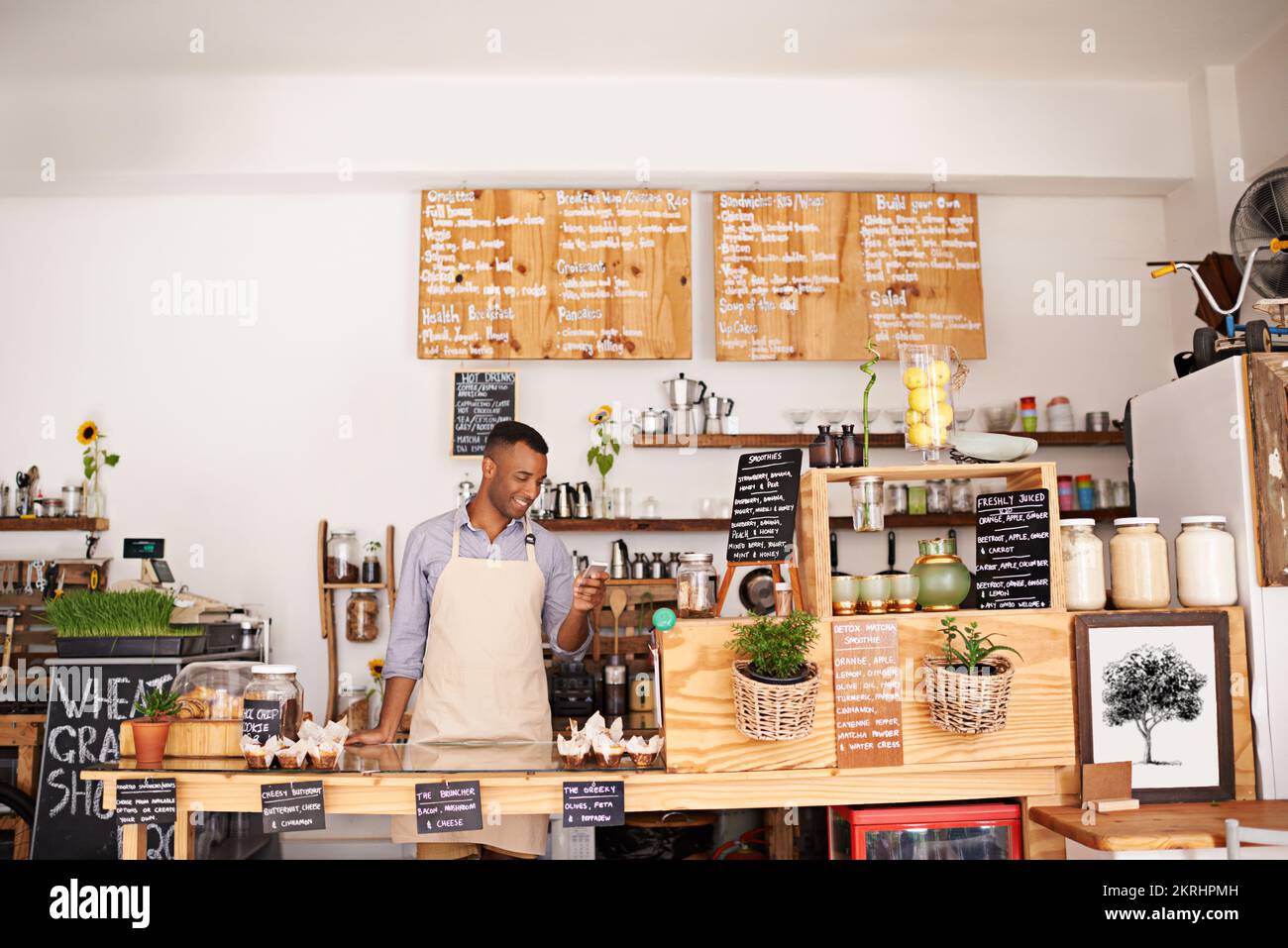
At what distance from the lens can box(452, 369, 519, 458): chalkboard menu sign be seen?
513cm

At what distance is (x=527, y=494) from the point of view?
318cm

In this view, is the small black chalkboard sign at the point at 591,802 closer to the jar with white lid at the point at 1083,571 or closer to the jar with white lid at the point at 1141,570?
the jar with white lid at the point at 1083,571

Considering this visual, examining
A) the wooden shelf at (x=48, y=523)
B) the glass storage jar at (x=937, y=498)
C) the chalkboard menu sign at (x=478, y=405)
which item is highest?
the chalkboard menu sign at (x=478, y=405)

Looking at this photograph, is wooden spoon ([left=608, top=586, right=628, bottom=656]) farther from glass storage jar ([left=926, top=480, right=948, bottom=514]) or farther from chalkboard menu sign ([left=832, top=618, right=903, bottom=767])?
chalkboard menu sign ([left=832, top=618, right=903, bottom=767])

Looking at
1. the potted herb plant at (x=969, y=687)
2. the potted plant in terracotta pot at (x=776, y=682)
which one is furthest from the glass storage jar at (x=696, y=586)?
the potted herb plant at (x=969, y=687)

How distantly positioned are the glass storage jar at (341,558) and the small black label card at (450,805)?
9.10ft

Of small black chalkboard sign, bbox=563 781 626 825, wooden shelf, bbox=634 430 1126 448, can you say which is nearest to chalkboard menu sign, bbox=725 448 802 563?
small black chalkboard sign, bbox=563 781 626 825

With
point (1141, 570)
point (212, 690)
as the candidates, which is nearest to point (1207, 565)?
point (1141, 570)

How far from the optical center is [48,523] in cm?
500

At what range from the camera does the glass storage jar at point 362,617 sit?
502 centimetres

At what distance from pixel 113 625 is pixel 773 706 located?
105 inches

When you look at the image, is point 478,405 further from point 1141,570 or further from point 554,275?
point 1141,570
